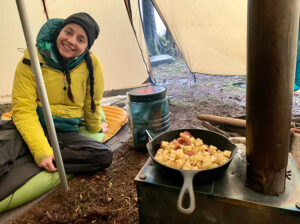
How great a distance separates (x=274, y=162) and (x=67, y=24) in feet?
6.03

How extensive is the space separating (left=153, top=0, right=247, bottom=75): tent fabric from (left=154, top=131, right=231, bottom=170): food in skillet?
2.61 m

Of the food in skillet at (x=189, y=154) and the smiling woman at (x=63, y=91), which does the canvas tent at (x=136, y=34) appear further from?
the food in skillet at (x=189, y=154)

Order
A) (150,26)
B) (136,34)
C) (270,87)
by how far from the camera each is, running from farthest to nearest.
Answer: (150,26)
(136,34)
(270,87)

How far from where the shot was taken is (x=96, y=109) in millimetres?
2488

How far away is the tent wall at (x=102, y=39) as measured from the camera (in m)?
3.50

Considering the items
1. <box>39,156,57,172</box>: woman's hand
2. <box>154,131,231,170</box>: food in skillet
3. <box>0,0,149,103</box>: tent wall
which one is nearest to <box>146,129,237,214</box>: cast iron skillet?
<box>154,131,231,170</box>: food in skillet

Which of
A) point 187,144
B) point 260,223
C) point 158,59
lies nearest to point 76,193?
point 187,144

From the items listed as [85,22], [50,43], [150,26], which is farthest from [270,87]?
[150,26]

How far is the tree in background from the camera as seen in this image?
8203 millimetres

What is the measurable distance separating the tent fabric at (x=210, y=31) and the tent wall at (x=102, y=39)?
848 millimetres

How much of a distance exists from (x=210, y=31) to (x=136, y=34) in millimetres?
1455

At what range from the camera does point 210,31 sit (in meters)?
3.64

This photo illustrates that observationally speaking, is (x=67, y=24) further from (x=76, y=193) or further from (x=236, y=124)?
(x=236, y=124)

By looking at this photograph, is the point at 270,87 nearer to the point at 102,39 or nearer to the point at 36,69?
the point at 36,69
